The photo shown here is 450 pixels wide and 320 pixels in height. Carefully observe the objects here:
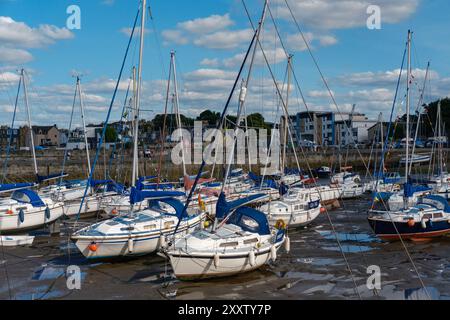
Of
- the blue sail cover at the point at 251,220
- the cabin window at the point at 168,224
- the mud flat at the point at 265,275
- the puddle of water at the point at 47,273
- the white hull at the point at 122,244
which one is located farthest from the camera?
the cabin window at the point at 168,224

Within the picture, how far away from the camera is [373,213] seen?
85.6 ft

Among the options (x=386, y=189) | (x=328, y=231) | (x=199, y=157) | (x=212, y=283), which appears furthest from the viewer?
(x=199, y=157)

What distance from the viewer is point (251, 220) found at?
63.2 ft

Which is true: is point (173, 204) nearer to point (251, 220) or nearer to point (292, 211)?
point (251, 220)

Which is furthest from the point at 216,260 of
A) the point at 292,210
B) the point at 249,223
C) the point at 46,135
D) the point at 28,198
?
the point at 46,135

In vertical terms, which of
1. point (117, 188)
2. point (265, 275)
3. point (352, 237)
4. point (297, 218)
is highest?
point (117, 188)

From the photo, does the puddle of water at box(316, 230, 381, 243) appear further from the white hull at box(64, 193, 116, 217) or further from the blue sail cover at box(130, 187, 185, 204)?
the white hull at box(64, 193, 116, 217)

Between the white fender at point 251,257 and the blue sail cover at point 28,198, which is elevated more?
the blue sail cover at point 28,198

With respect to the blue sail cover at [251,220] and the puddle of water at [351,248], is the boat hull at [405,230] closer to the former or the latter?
the puddle of water at [351,248]

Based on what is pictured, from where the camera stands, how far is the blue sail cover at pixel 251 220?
19.0 meters

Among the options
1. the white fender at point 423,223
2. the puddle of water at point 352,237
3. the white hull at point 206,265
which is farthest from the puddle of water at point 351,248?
the white hull at point 206,265

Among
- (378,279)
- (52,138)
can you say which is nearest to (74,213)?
(378,279)
